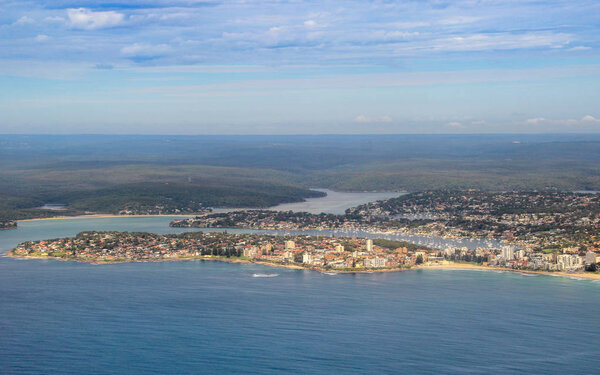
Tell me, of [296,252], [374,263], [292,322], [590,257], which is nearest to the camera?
[292,322]

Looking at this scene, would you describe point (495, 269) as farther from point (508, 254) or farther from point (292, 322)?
point (292, 322)

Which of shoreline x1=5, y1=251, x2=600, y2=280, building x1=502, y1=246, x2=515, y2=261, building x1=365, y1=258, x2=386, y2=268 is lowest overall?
shoreline x1=5, y1=251, x2=600, y2=280

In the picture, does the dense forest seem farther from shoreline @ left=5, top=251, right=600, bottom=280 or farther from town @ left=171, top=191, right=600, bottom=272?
shoreline @ left=5, top=251, right=600, bottom=280

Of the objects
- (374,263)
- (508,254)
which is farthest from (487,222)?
(374,263)

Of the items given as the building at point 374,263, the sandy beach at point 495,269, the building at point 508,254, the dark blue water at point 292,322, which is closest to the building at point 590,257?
the sandy beach at point 495,269

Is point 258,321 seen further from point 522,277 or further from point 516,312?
point 522,277

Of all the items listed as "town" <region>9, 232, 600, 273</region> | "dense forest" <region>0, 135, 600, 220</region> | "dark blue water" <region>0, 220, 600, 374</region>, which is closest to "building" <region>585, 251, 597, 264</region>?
"town" <region>9, 232, 600, 273</region>

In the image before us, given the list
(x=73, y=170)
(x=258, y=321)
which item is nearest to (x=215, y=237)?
(x=258, y=321)

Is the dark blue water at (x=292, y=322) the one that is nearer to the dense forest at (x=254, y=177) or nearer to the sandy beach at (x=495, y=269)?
the sandy beach at (x=495, y=269)

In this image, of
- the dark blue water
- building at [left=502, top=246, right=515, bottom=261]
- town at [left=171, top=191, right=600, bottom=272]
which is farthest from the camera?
town at [left=171, top=191, right=600, bottom=272]
